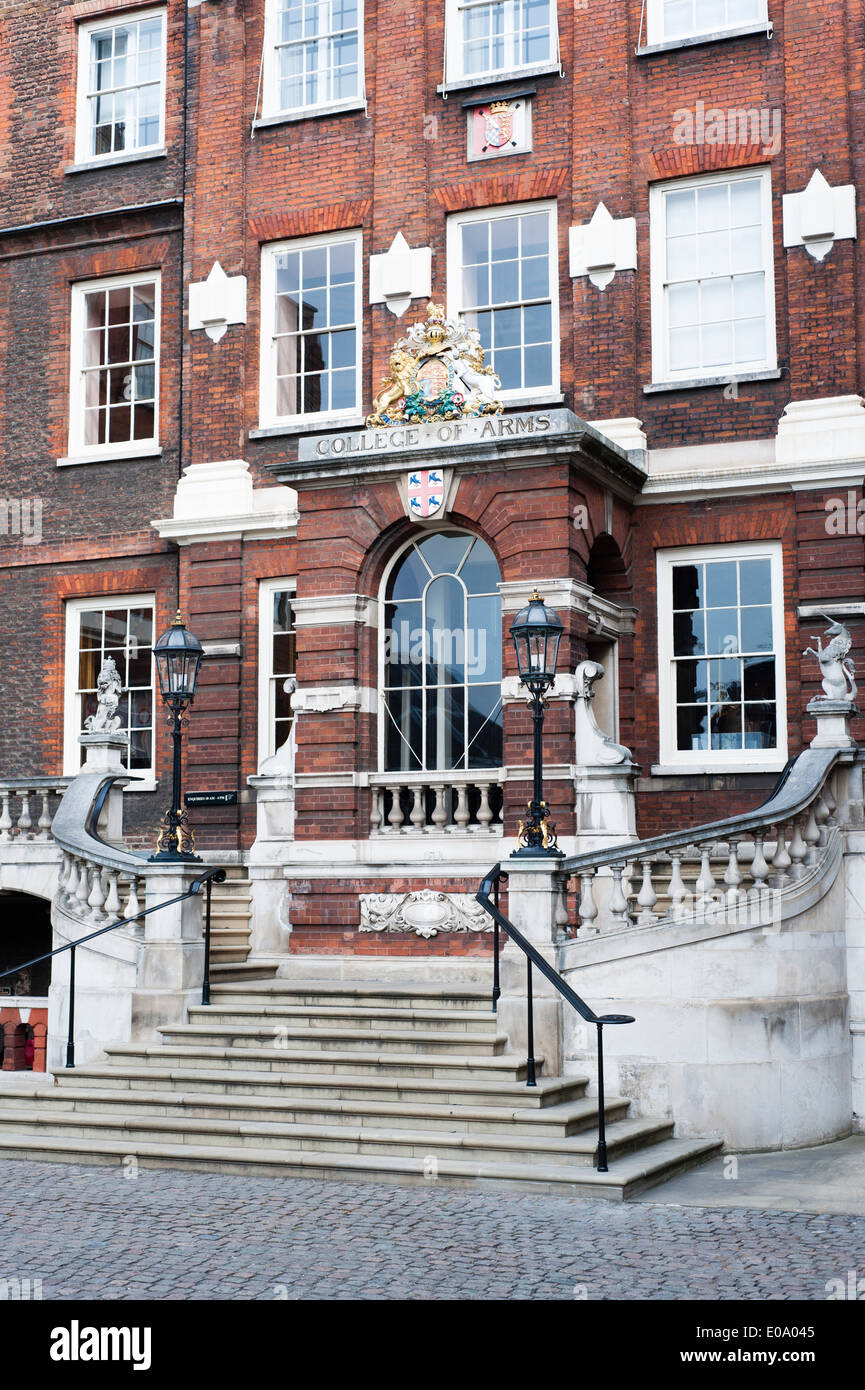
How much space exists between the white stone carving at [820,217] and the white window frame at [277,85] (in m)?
5.06

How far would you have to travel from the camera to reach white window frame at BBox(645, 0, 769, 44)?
16031 millimetres

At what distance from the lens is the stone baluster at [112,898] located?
14219 millimetres

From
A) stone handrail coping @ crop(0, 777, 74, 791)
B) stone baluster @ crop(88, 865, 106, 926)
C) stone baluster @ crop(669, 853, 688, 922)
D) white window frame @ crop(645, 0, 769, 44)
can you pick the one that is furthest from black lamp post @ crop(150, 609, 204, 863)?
white window frame @ crop(645, 0, 769, 44)

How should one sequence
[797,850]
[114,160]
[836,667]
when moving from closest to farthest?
[797,850], [836,667], [114,160]

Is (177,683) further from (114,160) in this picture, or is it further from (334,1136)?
(114,160)

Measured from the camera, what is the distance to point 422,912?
47.5 ft

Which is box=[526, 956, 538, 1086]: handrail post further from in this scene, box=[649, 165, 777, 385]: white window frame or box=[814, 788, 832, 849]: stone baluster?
box=[649, 165, 777, 385]: white window frame

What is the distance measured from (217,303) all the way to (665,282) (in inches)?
201

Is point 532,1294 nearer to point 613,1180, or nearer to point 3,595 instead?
point 613,1180

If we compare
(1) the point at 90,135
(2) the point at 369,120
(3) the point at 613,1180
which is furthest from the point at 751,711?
(1) the point at 90,135

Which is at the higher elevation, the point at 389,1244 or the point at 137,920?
the point at 137,920

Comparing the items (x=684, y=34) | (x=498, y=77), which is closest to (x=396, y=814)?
(x=498, y=77)

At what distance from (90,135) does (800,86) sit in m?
8.75

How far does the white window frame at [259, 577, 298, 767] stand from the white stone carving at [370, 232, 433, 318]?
10.4 ft
